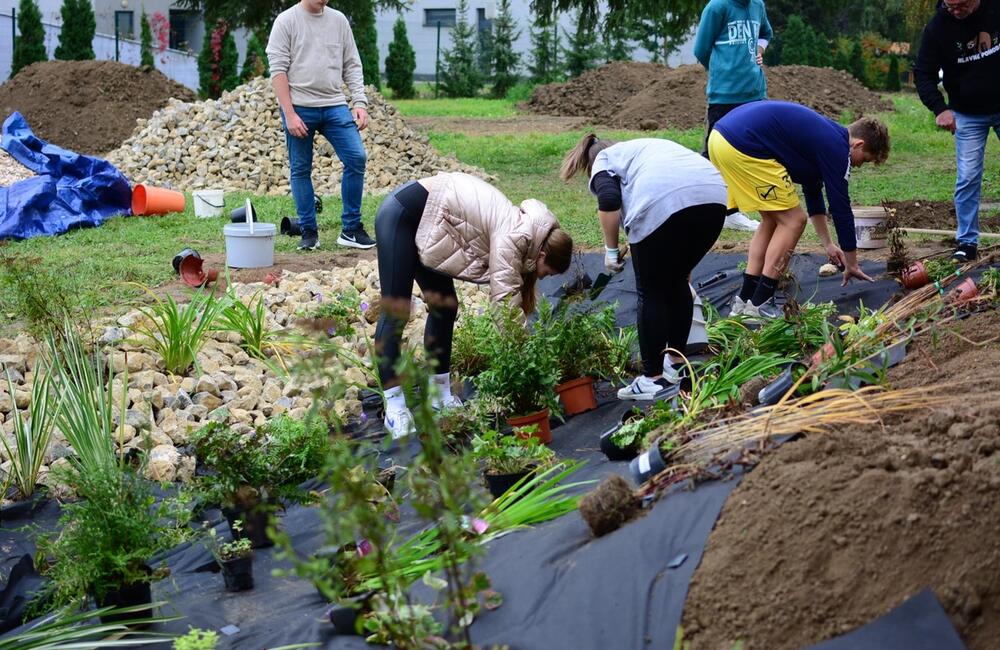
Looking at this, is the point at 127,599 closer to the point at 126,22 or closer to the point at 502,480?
the point at 502,480

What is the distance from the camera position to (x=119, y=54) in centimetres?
2588

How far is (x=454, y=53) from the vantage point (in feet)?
91.5

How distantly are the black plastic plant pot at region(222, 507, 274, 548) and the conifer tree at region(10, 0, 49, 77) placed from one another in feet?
A: 66.2

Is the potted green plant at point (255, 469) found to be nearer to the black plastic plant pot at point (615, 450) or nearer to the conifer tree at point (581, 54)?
the black plastic plant pot at point (615, 450)

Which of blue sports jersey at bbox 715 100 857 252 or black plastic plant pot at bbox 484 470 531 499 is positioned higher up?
blue sports jersey at bbox 715 100 857 252

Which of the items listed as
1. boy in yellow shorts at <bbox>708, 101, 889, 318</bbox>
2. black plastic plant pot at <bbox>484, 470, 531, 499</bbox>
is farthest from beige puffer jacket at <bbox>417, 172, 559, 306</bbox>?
boy in yellow shorts at <bbox>708, 101, 889, 318</bbox>

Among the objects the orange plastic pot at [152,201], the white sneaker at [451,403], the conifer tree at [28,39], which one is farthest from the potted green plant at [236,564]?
the conifer tree at [28,39]

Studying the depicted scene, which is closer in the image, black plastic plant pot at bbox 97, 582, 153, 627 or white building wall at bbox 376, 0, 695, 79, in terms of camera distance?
black plastic plant pot at bbox 97, 582, 153, 627

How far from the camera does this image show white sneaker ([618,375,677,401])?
4.61 meters

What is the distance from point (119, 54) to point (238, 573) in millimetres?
25048

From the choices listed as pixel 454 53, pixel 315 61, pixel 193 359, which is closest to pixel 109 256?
pixel 315 61

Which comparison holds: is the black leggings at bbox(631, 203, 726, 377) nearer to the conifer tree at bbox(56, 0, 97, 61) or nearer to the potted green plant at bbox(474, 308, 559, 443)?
the potted green plant at bbox(474, 308, 559, 443)

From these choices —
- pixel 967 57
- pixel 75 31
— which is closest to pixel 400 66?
pixel 75 31

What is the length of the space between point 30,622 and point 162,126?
10.3m
